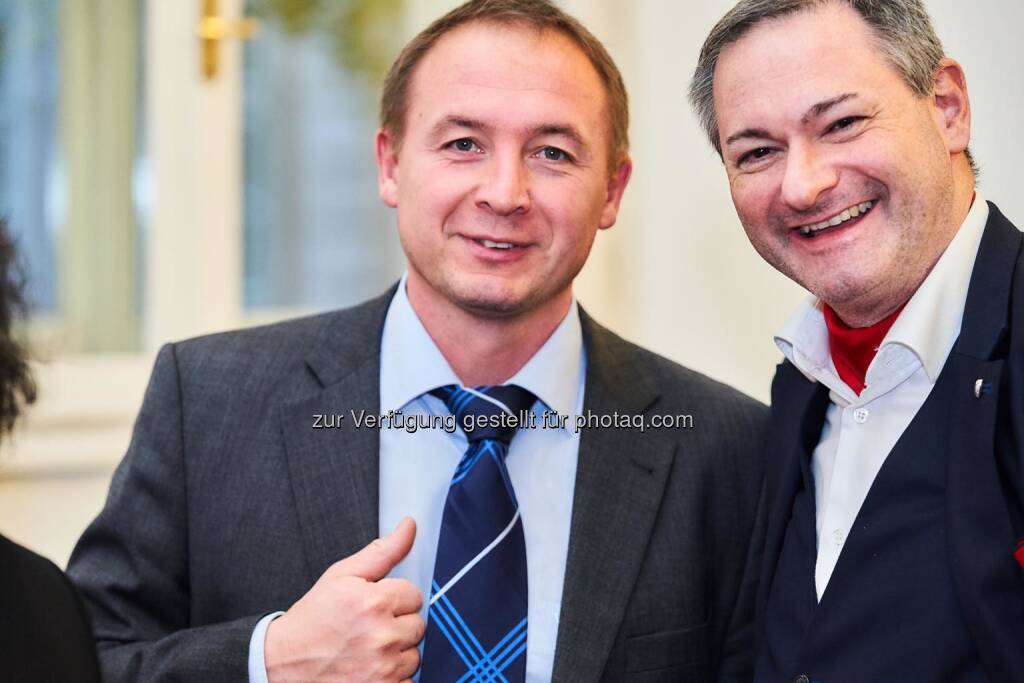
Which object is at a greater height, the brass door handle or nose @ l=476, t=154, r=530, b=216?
the brass door handle

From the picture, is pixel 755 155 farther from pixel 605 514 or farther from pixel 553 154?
pixel 605 514

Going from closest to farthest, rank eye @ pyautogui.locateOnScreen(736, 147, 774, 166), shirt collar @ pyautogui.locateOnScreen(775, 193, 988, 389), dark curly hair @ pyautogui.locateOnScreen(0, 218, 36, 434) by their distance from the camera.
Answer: dark curly hair @ pyautogui.locateOnScreen(0, 218, 36, 434), shirt collar @ pyautogui.locateOnScreen(775, 193, 988, 389), eye @ pyautogui.locateOnScreen(736, 147, 774, 166)

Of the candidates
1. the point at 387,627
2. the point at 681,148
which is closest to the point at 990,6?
the point at 681,148

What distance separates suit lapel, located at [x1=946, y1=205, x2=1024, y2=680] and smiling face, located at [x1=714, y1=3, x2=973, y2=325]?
0.38 feet

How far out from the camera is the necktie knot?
1.57 m

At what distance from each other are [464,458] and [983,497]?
66 centimetres

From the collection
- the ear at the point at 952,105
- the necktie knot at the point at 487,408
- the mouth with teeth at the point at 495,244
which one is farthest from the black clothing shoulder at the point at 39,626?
the ear at the point at 952,105

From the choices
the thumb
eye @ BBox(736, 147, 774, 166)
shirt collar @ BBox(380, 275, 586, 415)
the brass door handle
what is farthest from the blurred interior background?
the thumb

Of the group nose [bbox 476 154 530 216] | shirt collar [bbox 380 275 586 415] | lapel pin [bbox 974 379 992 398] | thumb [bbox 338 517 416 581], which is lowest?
thumb [bbox 338 517 416 581]

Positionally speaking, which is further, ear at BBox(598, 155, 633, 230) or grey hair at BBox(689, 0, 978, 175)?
ear at BBox(598, 155, 633, 230)

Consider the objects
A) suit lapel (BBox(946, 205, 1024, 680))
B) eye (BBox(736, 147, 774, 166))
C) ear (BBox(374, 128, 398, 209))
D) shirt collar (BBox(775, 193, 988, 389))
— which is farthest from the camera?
ear (BBox(374, 128, 398, 209))

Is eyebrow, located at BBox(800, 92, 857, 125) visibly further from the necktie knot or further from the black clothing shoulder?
the black clothing shoulder

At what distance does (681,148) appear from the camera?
273 cm

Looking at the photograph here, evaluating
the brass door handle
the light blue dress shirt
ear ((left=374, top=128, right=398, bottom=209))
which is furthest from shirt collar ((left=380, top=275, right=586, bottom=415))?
the brass door handle
